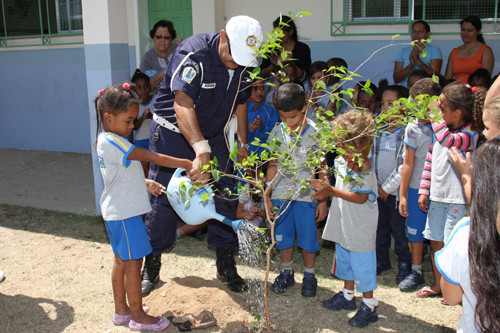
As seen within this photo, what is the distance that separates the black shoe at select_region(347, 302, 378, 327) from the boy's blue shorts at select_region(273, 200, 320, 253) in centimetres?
58

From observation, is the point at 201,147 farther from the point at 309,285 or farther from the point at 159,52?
the point at 159,52

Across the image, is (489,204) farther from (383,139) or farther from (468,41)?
(468,41)

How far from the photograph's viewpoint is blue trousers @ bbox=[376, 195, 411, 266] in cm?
396

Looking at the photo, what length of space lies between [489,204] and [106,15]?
419 cm

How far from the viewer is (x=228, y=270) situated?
3.78 m

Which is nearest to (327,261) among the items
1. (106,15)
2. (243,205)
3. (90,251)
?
(243,205)

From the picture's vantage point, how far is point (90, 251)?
4488 mm

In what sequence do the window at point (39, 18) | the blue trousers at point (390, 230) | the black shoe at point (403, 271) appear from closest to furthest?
the black shoe at point (403, 271) → the blue trousers at point (390, 230) → the window at point (39, 18)

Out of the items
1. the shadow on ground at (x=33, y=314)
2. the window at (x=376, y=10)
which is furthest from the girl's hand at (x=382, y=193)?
the window at (x=376, y=10)

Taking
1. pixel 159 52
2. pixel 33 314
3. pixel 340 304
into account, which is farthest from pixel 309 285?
pixel 159 52

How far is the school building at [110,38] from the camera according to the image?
5.02m

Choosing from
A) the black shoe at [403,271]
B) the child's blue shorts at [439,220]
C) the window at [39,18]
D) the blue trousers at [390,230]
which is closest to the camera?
the child's blue shorts at [439,220]

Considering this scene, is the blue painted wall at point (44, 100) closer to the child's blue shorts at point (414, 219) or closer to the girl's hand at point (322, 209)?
the girl's hand at point (322, 209)

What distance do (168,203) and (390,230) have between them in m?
1.86
